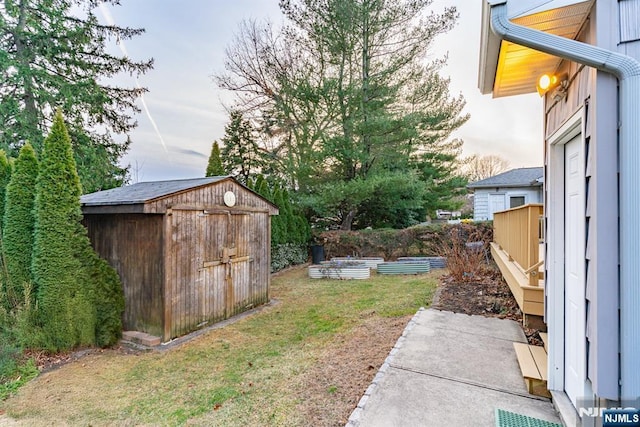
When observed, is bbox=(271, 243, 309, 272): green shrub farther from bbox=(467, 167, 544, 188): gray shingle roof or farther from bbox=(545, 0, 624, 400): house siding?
bbox=(545, 0, 624, 400): house siding

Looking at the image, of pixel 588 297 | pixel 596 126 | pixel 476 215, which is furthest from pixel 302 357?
pixel 476 215

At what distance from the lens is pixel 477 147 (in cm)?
1980

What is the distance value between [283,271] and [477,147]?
49.9 feet

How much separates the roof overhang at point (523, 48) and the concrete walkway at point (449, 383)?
2913 mm

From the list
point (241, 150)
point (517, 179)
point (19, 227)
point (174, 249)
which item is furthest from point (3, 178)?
point (517, 179)

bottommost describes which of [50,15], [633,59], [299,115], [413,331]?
[413,331]

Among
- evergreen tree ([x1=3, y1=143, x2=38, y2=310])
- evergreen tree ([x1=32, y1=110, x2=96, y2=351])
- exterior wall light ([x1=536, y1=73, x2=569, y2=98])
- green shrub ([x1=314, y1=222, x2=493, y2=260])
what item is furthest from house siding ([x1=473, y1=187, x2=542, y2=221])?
evergreen tree ([x1=3, y1=143, x2=38, y2=310])

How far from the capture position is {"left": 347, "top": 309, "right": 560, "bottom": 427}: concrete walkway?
2574 mm

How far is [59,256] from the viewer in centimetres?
486

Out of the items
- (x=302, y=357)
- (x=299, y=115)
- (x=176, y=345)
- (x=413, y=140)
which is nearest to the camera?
(x=302, y=357)

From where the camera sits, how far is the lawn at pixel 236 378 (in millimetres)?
3107

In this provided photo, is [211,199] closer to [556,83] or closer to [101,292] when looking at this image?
[101,292]

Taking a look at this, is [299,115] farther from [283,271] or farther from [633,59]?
[633,59]

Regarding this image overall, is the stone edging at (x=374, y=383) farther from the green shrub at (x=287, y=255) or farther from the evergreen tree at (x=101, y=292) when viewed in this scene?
the green shrub at (x=287, y=255)
